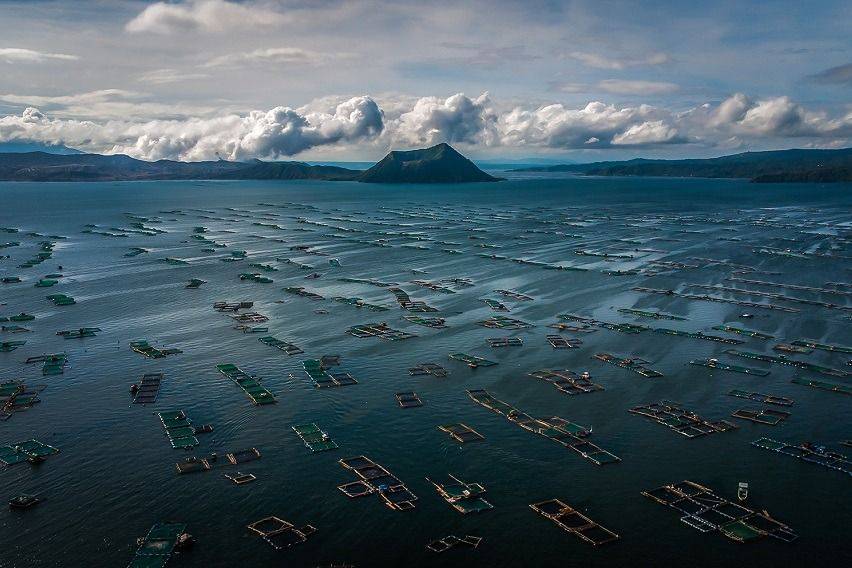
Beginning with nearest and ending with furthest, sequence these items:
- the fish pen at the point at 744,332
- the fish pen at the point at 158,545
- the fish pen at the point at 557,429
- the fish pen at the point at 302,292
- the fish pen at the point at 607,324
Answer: the fish pen at the point at 158,545, the fish pen at the point at 557,429, the fish pen at the point at 744,332, the fish pen at the point at 607,324, the fish pen at the point at 302,292

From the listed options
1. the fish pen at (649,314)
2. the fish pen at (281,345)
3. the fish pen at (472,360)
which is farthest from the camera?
the fish pen at (649,314)

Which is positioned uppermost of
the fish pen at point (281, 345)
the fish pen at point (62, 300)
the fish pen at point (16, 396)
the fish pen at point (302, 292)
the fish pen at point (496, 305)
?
the fish pen at point (496, 305)

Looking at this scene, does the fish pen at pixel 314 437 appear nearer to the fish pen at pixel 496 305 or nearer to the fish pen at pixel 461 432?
the fish pen at pixel 461 432

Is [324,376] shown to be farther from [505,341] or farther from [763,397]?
[763,397]

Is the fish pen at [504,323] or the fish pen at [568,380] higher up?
Result: the fish pen at [504,323]

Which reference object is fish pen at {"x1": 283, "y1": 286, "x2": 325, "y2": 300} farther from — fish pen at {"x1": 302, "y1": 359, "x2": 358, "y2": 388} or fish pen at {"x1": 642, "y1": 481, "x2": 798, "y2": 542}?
fish pen at {"x1": 642, "y1": 481, "x2": 798, "y2": 542}

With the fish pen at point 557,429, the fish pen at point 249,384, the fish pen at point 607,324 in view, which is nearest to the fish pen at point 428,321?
the fish pen at point 607,324

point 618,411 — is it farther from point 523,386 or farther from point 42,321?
point 42,321

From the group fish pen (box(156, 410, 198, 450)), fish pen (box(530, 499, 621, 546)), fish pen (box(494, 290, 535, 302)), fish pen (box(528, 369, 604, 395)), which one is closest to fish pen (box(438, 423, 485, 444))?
fish pen (box(530, 499, 621, 546))
